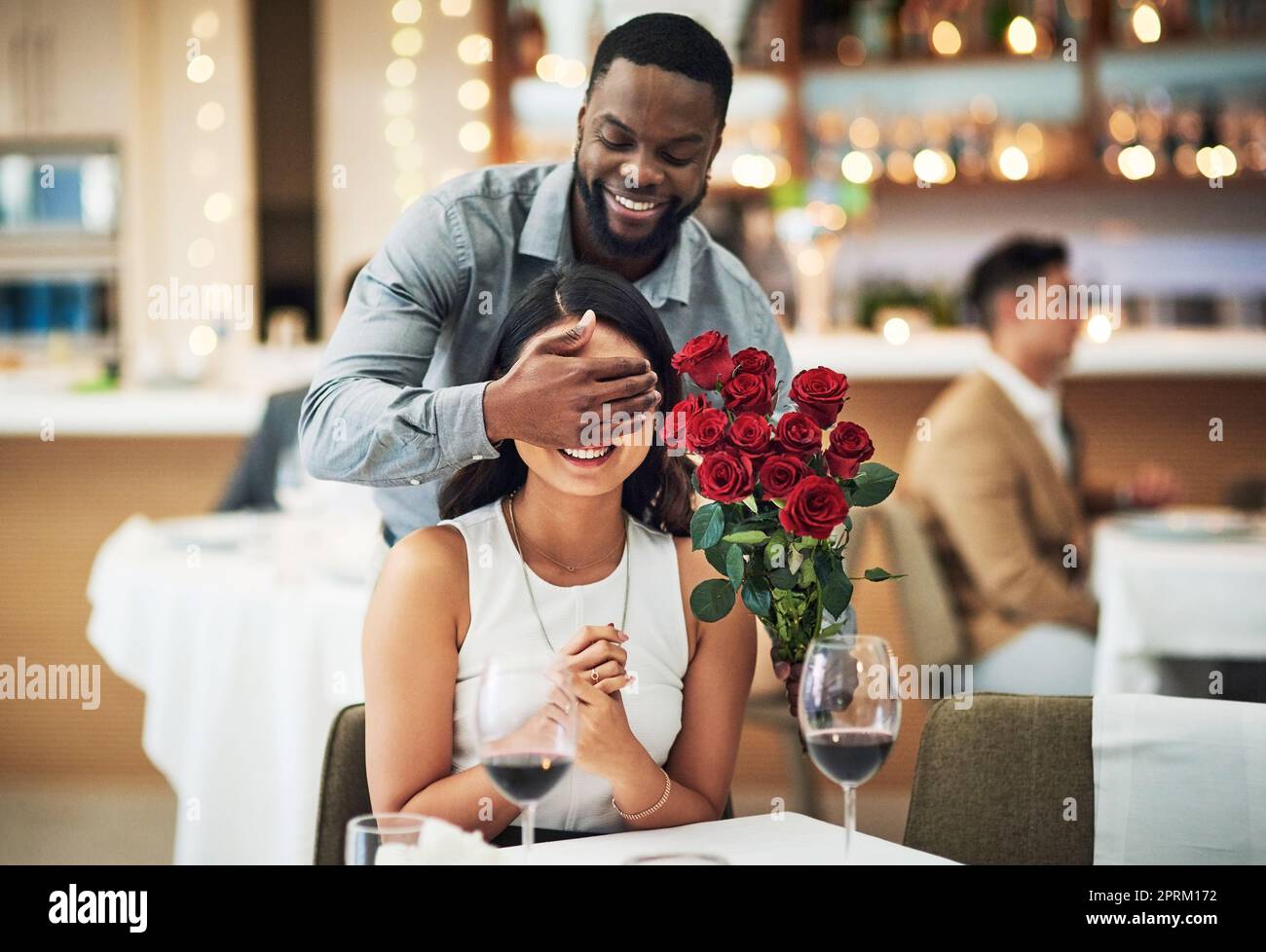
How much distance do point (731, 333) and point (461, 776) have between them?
0.68m

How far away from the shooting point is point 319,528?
99.8 inches

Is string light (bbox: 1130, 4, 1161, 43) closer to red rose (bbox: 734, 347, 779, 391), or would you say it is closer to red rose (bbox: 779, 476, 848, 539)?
red rose (bbox: 734, 347, 779, 391)

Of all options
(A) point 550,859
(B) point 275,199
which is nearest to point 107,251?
(B) point 275,199

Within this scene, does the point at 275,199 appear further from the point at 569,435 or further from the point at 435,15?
the point at 569,435

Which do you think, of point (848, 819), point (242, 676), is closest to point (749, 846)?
point (848, 819)

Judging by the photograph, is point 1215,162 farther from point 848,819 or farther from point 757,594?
point 848,819

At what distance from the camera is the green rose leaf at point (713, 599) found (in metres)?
1.40

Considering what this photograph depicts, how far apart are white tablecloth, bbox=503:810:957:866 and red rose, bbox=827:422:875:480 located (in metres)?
0.35

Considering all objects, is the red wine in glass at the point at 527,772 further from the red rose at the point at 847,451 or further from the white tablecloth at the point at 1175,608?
the white tablecloth at the point at 1175,608

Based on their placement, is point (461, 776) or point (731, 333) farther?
point (731, 333)

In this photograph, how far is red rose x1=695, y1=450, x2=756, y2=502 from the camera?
130cm

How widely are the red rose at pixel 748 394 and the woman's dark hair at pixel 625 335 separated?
20 centimetres

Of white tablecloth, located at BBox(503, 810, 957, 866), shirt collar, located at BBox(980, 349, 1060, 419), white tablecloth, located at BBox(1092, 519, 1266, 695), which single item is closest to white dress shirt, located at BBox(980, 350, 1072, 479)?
shirt collar, located at BBox(980, 349, 1060, 419)

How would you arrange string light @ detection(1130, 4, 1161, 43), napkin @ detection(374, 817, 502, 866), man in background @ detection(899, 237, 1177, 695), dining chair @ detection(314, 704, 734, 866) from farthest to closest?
string light @ detection(1130, 4, 1161, 43) → man in background @ detection(899, 237, 1177, 695) → dining chair @ detection(314, 704, 734, 866) → napkin @ detection(374, 817, 502, 866)
